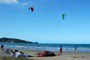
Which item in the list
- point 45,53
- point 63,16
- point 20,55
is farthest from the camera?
point 45,53

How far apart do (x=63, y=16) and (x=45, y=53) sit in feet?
42.0

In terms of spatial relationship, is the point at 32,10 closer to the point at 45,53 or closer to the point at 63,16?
the point at 63,16

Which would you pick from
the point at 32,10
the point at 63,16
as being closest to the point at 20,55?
the point at 63,16

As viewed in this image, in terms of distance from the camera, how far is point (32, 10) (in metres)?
23.8

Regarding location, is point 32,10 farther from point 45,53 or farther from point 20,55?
point 45,53

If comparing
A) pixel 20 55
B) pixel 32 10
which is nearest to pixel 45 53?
pixel 20 55

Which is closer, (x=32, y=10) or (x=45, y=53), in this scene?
(x=32, y=10)

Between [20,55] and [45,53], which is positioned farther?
[45,53]

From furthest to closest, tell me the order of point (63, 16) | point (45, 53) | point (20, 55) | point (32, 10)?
point (45, 53), point (20, 55), point (63, 16), point (32, 10)

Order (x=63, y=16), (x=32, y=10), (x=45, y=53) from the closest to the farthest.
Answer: (x=32, y=10), (x=63, y=16), (x=45, y=53)

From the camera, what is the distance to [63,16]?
2817 centimetres

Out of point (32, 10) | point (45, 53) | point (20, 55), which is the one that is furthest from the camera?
point (45, 53)

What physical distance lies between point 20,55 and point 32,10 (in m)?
12.4

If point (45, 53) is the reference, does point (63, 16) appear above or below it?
above
